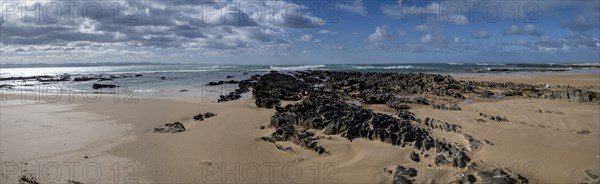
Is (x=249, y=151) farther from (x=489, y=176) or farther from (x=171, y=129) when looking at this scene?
(x=489, y=176)

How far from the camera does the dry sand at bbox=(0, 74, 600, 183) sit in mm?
5801

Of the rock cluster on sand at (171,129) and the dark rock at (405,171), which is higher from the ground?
the rock cluster on sand at (171,129)

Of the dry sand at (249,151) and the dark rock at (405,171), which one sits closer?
the dark rock at (405,171)

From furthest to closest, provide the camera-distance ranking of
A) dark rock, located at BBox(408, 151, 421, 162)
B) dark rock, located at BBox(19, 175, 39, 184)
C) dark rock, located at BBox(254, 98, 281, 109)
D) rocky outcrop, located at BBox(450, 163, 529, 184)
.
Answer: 1. dark rock, located at BBox(254, 98, 281, 109)
2. dark rock, located at BBox(408, 151, 421, 162)
3. dark rock, located at BBox(19, 175, 39, 184)
4. rocky outcrop, located at BBox(450, 163, 529, 184)

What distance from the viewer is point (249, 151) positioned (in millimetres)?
7023

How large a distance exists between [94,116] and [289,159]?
8.12m

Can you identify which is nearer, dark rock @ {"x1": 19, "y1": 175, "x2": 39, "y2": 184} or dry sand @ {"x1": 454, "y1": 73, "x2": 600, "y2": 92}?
dark rock @ {"x1": 19, "y1": 175, "x2": 39, "y2": 184}

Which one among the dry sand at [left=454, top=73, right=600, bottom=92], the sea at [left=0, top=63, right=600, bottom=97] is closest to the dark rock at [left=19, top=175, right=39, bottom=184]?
the sea at [left=0, top=63, right=600, bottom=97]

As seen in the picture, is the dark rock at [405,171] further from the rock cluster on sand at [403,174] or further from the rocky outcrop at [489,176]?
the rocky outcrop at [489,176]

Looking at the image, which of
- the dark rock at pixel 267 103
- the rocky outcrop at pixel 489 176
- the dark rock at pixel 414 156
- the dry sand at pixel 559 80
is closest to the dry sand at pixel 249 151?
the dark rock at pixel 414 156

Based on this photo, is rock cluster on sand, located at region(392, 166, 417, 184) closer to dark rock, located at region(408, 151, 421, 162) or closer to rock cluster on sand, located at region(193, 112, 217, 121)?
dark rock, located at region(408, 151, 421, 162)

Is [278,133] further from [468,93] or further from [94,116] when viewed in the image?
[468,93]

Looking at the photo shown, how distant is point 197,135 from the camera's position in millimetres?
8406

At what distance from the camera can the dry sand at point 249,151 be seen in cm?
580
